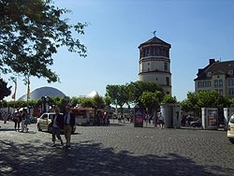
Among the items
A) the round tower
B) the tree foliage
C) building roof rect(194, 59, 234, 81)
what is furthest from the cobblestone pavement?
building roof rect(194, 59, 234, 81)

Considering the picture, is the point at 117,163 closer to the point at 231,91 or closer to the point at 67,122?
the point at 67,122

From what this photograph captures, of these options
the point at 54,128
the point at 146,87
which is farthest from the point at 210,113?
the point at 146,87

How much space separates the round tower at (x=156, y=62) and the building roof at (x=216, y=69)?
1127cm

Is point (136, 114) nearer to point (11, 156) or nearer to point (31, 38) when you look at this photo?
point (31, 38)

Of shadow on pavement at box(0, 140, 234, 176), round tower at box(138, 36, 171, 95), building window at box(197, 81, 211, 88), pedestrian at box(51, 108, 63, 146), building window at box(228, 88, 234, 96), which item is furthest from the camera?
building window at box(197, 81, 211, 88)

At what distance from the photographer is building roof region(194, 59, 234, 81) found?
118312 millimetres

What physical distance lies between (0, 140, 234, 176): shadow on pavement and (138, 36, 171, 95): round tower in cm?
10377

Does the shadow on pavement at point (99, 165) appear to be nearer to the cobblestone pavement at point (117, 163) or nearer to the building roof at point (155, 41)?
the cobblestone pavement at point (117, 163)

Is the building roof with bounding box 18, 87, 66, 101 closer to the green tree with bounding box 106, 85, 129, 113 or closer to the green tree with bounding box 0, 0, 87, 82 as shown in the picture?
the green tree with bounding box 106, 85, 129, 113

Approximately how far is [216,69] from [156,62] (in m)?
19.6

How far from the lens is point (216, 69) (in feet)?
399

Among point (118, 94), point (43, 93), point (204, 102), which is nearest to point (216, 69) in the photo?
point (118, 94)

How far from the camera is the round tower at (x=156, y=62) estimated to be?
118m

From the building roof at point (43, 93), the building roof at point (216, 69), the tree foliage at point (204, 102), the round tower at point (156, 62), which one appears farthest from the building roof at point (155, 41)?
the building roof at point (43, 93)
